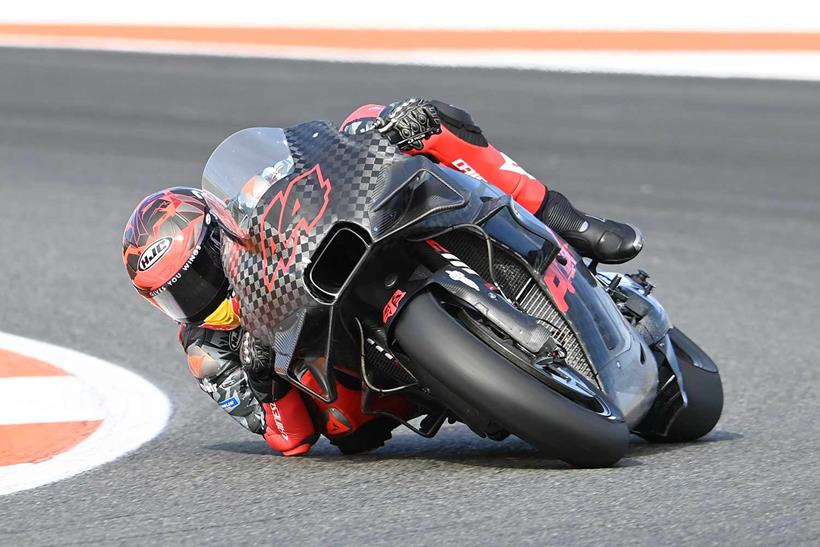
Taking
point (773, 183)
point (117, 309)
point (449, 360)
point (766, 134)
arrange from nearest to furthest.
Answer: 1. point (449, 360)
2. point (117, 309)
3. point (773, 183)
4. point (766, 134)

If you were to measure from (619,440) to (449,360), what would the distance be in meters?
0.58

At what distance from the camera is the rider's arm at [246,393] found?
Result: 15.2 ft

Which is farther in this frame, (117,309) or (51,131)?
(51,131)

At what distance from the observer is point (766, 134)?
12047mm

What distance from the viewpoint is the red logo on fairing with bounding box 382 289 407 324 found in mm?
3750

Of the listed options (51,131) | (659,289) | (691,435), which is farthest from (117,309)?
(51,131)

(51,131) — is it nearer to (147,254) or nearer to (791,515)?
(147,254)

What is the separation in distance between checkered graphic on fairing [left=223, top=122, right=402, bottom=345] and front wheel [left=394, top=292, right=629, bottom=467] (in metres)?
0.29

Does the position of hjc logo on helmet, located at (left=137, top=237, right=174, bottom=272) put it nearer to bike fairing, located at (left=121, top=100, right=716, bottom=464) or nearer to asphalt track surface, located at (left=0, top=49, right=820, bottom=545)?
bike fairing, located at (left=121, top=100, right=716, bottom=464)

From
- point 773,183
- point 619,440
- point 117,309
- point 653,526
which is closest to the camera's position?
point 653,526

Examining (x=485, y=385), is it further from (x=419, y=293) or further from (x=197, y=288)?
(x=197, y=288)

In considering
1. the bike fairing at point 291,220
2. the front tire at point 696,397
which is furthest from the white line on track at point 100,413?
the front tire at point 696,397

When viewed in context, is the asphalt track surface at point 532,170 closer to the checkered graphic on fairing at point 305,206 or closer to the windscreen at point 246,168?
the checkered graphic on fairing at point 305,206

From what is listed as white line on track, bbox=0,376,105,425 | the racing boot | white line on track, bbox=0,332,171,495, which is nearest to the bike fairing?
the racing boot
